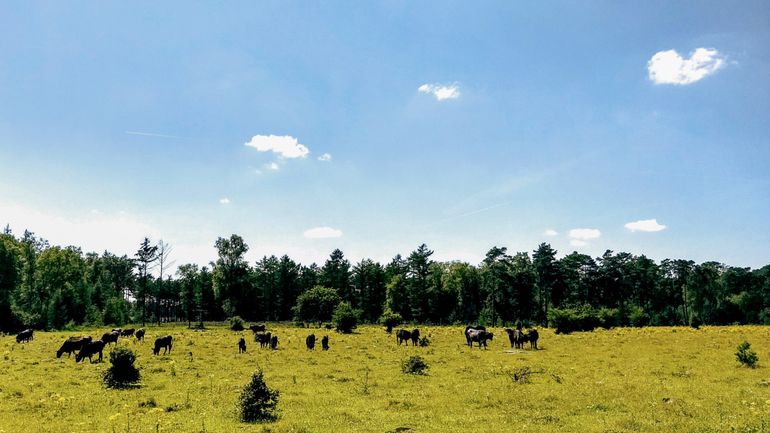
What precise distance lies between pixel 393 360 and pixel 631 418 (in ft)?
59.8

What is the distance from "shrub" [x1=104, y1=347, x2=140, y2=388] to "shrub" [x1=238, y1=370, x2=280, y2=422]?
30.0 feet

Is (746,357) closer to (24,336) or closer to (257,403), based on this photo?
(257,403)

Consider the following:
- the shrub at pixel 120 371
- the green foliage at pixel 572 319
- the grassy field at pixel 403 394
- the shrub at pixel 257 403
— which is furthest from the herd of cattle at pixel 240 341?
the shrub at pixel 257 403

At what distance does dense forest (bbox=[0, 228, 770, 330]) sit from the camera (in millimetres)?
83375

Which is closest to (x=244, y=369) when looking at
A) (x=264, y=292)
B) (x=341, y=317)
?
(x=341, y=317)

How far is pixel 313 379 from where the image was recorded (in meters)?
25.1

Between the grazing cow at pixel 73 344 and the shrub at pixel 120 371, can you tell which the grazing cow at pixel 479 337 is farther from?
the grazing cow at pixel 73 344

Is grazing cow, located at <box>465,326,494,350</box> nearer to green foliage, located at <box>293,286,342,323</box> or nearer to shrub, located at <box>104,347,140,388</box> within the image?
shrub, located at <box>104,347,140,388</box>

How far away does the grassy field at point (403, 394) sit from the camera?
15.9 meters

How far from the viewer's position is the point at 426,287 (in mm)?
109000

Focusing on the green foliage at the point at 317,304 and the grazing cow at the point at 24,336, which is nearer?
the grazing cow at the point at 24,336

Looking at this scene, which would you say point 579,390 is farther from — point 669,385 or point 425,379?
point 425,379

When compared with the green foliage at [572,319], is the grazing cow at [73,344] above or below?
above

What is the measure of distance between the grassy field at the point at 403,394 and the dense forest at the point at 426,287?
2187 inches
